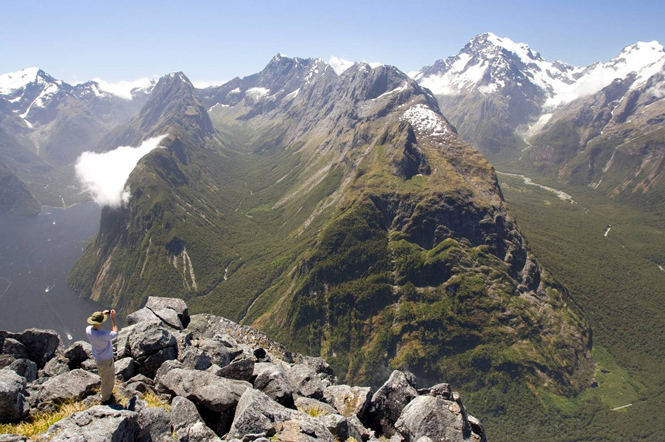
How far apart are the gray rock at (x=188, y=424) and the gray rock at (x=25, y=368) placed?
525 inches

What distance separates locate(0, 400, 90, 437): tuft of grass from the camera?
1759 cm

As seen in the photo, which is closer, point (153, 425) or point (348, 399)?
point (153, 425)

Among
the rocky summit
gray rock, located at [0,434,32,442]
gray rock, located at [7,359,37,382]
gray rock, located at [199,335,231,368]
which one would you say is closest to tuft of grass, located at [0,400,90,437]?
the rocky summit

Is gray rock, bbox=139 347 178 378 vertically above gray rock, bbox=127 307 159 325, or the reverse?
gray rock, bbox=139 347 178 378

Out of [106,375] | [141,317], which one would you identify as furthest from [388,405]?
[141,317]

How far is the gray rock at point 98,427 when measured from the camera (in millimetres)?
15898

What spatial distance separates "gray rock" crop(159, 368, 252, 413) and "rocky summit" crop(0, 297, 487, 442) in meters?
0.07

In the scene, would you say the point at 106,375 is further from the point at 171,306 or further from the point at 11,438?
the point at 171,306

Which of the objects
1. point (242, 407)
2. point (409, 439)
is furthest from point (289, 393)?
point (409, 439)

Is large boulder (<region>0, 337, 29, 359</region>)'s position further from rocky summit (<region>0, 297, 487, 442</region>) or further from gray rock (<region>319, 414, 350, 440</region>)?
gray rock (<region>319, 414, 350, 440</region>)

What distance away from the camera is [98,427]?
1655 cm

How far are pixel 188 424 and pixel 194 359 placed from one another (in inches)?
363

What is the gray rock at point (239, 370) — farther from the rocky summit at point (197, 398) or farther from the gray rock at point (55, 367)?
the gray rock at point (55, 367)

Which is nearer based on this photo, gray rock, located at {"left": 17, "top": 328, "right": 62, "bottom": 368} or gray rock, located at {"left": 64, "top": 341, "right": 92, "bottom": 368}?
gray rock, located at {"left": 64, "top": 341, "right": 92, "bottom": 368}
